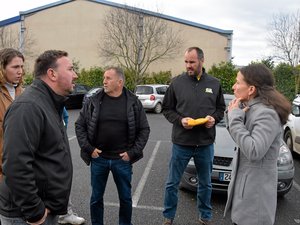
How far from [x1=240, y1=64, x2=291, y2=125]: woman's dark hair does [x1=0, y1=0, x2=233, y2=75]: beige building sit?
2414 centimetres

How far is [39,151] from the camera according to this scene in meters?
1.91

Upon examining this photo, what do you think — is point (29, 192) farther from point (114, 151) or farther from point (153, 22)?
point (153, 22)

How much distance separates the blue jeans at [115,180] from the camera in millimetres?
3383

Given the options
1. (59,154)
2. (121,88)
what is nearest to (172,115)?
(121,88)

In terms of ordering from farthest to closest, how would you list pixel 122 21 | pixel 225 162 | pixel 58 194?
pixel 122 21
pixel 225 162
pixel 58 194

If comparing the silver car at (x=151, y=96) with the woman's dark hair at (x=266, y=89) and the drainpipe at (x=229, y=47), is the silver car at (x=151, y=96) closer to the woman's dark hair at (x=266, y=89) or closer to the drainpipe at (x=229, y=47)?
the drainpipe at (x=229, y=47)

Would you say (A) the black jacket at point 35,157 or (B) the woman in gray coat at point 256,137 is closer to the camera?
(A) the black jacket at point 35,157

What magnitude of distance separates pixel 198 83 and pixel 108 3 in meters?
24.9

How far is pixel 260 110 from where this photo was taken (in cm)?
229

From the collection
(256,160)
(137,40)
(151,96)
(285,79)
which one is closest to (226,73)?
(285,79)

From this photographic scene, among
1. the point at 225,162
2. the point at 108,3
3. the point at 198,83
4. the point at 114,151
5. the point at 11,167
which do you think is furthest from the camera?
the point at 108,3

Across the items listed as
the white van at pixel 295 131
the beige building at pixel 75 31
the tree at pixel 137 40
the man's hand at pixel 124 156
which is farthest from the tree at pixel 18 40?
the man's hand at pixel 124 156

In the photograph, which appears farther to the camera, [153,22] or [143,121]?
[153,22]

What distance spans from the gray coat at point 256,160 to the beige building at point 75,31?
2425 centimetres
